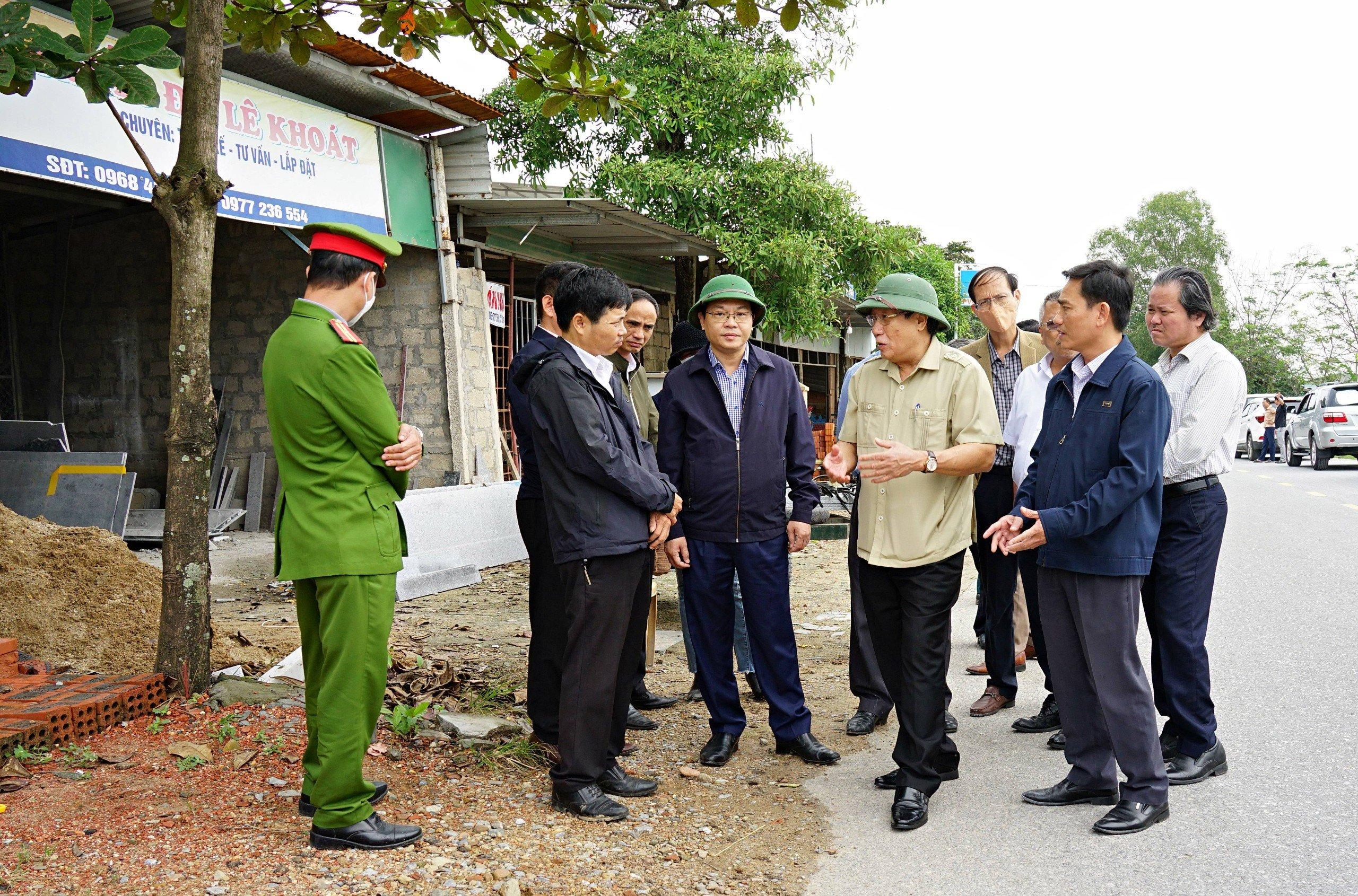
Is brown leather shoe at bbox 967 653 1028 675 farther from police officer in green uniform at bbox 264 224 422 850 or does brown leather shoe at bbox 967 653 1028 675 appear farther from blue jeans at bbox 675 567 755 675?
police officer in green uniform at bbox 264 224 422 850

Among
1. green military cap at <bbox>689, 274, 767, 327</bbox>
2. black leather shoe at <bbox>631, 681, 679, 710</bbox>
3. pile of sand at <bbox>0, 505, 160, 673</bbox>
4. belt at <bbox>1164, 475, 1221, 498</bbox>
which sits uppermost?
green military cap at <bbox>689, 274, 767, 327</bbox>

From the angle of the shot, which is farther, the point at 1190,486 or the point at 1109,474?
the point at 1190,486

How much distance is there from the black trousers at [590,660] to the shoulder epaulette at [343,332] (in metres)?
1.11

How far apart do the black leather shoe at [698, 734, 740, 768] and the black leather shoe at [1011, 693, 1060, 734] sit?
1392 millimetres

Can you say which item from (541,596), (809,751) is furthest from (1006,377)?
(541,596)

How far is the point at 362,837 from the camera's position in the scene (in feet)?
10.7

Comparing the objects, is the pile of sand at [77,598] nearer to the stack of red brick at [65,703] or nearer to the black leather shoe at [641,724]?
the stack of red brick at [65,703]

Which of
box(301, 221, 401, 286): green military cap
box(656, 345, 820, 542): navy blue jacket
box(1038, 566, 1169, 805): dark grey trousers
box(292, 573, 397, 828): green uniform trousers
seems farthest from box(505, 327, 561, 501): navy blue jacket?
box(1038, 566, 1169, 805): dark grey trousers

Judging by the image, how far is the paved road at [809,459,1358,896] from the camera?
3.24 meters

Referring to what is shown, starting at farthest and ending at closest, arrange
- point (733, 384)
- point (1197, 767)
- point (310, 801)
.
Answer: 1. point (733, 384)
2. point (1197, 767)
3. point (310, 801)

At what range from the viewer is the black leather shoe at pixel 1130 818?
3557 millimetres

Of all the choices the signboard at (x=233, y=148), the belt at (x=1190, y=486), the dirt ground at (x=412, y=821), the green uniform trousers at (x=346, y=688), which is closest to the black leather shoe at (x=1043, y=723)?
the dirt ground at (x=412, y=821)

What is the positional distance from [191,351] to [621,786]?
2.54 meters

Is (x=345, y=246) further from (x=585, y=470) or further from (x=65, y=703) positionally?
(x=65, y=703)
